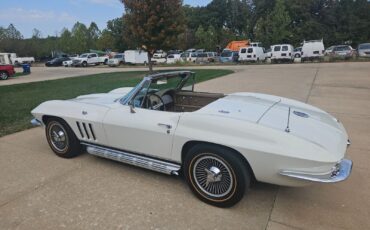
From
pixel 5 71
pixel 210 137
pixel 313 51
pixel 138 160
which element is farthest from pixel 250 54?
pixel 210 137

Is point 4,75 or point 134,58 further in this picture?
point 134,58

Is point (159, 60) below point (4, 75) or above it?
above

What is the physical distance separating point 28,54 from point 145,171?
6889 centimetres

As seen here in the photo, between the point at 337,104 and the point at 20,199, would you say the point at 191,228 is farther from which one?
the point at 337,104

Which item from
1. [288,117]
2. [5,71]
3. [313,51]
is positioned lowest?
[5,71]

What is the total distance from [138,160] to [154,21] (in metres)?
14.5

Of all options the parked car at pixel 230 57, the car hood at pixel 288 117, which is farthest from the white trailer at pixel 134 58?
the car hood at pixel 288 117

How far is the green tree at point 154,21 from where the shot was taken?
16.4 m

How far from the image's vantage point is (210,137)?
2795 millimetres

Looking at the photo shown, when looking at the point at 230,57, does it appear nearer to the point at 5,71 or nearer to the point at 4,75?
the point at 5,71

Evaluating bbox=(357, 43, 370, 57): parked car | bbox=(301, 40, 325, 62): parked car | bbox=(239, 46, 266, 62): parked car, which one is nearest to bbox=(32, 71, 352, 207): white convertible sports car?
bbox=(301, 40, 325, 62): parked car

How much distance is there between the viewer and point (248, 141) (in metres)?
2.64

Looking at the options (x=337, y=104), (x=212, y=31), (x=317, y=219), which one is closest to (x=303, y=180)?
(x=317, y=219)

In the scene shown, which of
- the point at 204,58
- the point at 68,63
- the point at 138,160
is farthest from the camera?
the point at 68,63
